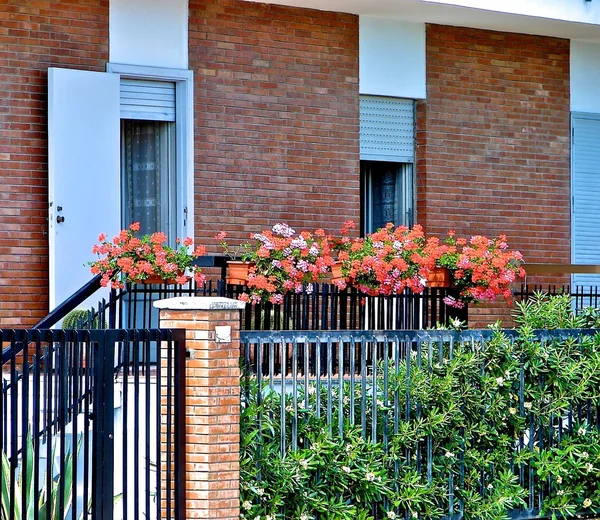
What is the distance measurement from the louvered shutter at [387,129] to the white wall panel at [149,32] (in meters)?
2.58

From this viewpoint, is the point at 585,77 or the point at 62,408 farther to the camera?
the point at 585,77

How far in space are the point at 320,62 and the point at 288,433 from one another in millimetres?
6507

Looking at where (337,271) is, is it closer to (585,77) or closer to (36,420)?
(36,420)

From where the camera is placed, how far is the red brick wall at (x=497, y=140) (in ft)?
48.8

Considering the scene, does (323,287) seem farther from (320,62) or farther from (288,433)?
(320,62)

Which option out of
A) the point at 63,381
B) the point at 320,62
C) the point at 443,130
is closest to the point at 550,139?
the point at 443,130

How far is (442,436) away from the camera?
908 cm

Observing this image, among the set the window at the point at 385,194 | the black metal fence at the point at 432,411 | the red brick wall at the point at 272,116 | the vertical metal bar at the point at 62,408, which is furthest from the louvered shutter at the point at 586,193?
the vertical metal bar at the point at 62,408

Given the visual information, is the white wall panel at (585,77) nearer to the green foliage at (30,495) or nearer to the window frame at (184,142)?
the window frame at (184,142)

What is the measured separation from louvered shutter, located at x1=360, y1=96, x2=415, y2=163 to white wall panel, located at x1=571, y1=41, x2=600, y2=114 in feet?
8.54

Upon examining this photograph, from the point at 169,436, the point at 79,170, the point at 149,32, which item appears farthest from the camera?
the point at 149,32

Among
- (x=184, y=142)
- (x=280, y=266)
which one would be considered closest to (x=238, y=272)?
(x=280, y=266)

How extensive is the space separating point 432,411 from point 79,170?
5.05 m

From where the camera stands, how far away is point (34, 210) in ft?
40.2
